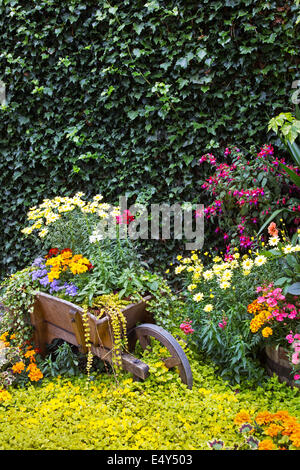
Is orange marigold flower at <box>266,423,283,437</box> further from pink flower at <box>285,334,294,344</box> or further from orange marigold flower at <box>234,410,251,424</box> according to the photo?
pink flower at <box>285,334,294,344</box>

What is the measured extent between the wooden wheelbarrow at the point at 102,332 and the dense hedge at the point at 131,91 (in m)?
1.31

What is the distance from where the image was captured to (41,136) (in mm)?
4113

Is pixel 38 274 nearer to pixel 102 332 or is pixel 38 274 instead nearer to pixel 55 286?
pixel 55 286

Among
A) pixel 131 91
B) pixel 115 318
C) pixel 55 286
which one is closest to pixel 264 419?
pixel 115 318

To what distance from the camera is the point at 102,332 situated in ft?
7.60

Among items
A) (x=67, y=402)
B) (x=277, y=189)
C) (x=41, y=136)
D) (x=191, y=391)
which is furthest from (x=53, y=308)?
(x=41, y=136)

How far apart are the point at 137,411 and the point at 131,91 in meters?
2.66

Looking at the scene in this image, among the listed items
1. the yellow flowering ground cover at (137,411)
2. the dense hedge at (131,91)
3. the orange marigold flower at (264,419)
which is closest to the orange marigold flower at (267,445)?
the yellow flowering ground cover at (137,411)

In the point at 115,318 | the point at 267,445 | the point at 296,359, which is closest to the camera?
the point at 267,445

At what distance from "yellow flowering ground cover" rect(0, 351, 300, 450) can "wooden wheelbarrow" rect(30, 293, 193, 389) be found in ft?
0.31

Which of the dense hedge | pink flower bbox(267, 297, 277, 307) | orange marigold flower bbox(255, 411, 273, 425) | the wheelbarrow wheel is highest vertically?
the dense hedge

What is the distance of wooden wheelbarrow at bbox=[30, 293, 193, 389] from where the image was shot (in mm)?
2303

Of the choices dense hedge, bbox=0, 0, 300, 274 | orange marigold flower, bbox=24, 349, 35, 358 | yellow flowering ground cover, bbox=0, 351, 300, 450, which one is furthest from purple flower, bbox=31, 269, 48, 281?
dense hedge, bbox=0, 0, 300, 274
